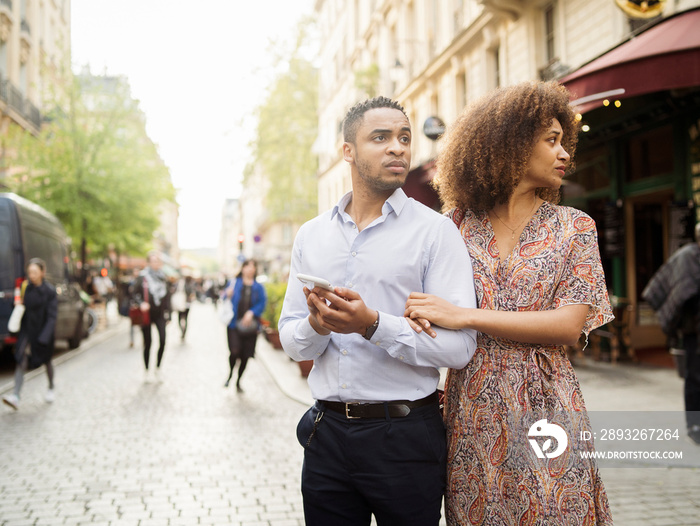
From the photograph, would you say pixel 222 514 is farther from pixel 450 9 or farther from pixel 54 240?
pixel 450 9

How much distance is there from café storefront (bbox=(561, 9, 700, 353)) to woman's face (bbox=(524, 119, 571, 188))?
5616 mm

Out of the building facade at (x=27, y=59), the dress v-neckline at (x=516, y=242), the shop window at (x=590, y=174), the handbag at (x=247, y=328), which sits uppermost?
the building facade at (x=27, y=59)

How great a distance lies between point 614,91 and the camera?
733 cm

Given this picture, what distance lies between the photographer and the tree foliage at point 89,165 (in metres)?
23.4

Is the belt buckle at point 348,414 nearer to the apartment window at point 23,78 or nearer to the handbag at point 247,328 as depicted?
the handbag at point 247,328

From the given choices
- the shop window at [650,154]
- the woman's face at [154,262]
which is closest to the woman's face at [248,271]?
the woman's face at [154,262]

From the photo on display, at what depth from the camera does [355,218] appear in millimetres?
2291

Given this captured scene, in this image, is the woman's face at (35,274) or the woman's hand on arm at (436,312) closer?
the woman's hand on arm at (436,312)

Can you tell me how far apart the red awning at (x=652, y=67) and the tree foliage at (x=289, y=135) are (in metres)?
29.6

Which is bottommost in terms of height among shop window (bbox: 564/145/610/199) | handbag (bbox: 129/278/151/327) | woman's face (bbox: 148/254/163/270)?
handbag (bbox: 129/278/151/327)

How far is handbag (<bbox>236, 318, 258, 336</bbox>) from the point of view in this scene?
31.2ft

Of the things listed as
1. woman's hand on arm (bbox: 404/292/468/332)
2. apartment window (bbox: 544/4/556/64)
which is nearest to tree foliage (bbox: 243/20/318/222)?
apartment window (bbox: 544/4/556/64)

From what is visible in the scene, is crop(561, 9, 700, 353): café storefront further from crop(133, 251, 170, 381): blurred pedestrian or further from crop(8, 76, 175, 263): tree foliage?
crop(8, 76, 175, 263): tree foliage

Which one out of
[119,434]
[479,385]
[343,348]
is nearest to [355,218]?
[343,348]
